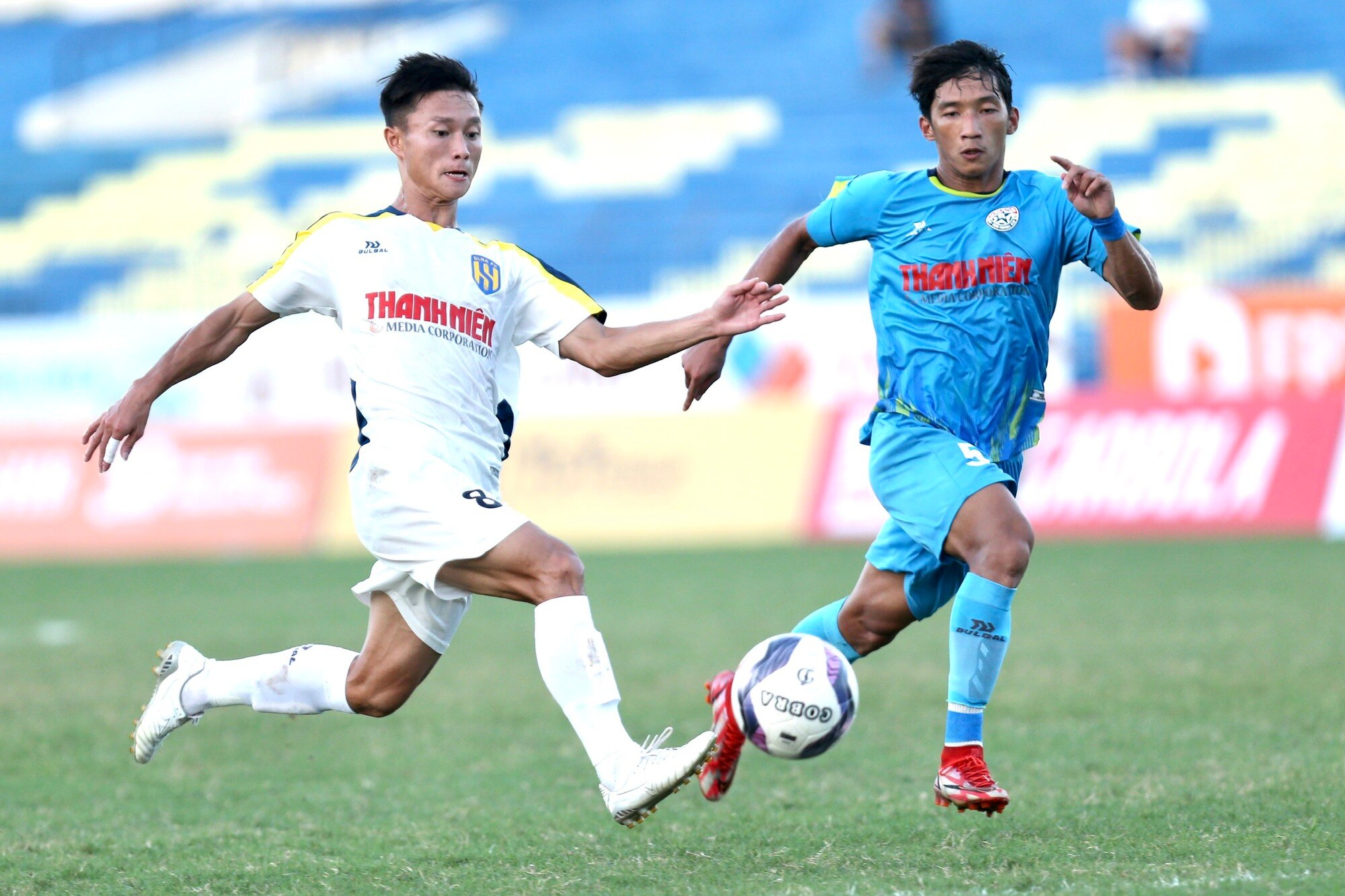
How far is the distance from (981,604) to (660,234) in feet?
59.6

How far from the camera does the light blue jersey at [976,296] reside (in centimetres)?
564

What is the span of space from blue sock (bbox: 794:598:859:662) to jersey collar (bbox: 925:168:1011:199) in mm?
1461

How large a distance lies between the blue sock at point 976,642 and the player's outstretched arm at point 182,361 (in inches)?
93.4

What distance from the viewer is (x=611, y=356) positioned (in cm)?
531

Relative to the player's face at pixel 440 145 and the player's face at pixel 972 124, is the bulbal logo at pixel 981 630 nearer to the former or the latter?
the player's face at pixel 972 124

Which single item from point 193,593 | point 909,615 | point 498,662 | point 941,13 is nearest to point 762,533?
point 193,593

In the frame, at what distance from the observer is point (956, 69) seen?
5.63 m

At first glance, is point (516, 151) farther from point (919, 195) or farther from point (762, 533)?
point (919, 195)

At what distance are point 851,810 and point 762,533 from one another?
11.4m

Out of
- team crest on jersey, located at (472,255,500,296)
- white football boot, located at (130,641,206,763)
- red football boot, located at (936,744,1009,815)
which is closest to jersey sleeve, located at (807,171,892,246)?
team crest on jersey, located at (472,255,500,296)

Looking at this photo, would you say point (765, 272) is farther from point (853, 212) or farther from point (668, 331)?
point (668, 331)

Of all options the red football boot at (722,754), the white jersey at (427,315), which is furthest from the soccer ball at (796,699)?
the white jersey at (427,315)

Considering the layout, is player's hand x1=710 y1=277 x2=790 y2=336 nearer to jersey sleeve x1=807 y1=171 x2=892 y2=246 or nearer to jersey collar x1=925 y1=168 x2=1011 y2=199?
jersey sleeve x1=807 y1=171 x2=892 y2=246

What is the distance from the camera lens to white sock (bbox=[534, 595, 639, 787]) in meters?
4.92
